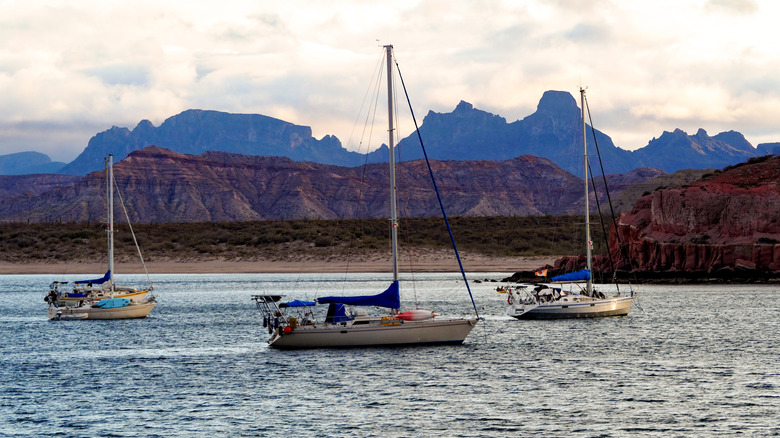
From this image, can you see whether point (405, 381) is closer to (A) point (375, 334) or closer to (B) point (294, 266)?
(A) point (375, 334)

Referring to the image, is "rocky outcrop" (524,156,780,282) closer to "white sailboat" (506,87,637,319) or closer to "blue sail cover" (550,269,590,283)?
"white sailboat" (506,87,637,319)

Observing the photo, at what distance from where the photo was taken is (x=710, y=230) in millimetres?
85312

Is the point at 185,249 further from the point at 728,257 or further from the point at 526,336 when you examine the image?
the point at 526,336

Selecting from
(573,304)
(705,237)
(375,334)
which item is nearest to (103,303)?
(375,334)

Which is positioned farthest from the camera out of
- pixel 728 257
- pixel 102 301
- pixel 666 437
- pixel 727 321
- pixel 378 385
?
pixel 728 257

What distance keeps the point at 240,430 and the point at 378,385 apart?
23.3 ft

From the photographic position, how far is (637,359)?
1442 inches

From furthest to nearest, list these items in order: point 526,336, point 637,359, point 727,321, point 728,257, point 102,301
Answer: point 728,257 < point 102,301 < point 727,321 < point 526,336 < point 637,359

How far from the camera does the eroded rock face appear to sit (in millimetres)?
83188

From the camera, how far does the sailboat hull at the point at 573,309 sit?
51188 mm

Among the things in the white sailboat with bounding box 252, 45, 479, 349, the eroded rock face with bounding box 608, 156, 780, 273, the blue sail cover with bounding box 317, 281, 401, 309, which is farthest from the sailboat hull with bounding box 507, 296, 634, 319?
the eroded rock face with bounding box 608, 156, 780, 273

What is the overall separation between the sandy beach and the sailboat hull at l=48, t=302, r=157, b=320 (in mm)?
58194

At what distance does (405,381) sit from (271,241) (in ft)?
344

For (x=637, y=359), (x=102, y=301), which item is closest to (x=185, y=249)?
(x=102, y=301)
